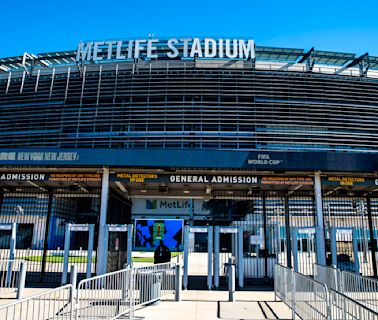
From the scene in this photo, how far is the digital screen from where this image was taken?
4734 cm

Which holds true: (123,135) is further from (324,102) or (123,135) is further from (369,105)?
(369,105)

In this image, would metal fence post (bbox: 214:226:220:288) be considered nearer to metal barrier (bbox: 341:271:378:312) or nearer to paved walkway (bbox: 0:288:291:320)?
paved walkway (bbox: 0:288:291:320)

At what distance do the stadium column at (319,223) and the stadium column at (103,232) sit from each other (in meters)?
8.31

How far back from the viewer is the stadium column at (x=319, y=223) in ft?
45.2

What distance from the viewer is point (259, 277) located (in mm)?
16109

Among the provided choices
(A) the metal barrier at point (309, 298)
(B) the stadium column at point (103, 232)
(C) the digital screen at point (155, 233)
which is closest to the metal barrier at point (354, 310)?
(A) the metal barrier at point (309, 298)

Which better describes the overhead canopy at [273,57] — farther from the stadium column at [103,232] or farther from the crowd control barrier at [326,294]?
the crowd control barrier at [326,294]

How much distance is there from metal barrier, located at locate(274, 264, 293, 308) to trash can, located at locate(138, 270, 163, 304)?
11.6 ft

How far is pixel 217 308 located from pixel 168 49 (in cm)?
3346

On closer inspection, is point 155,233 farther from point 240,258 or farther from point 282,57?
point 240,258

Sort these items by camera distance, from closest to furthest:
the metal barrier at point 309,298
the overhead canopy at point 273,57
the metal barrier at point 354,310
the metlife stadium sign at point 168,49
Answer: the metal barrier at point 354,310, the metal barrier at point 309,298, the metlife stadium sign at point 168,49, the overhead canopy at point 273,57

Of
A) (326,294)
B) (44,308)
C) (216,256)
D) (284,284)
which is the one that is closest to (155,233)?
(216,256)

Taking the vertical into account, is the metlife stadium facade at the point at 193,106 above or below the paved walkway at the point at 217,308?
above

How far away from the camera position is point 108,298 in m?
8.12
